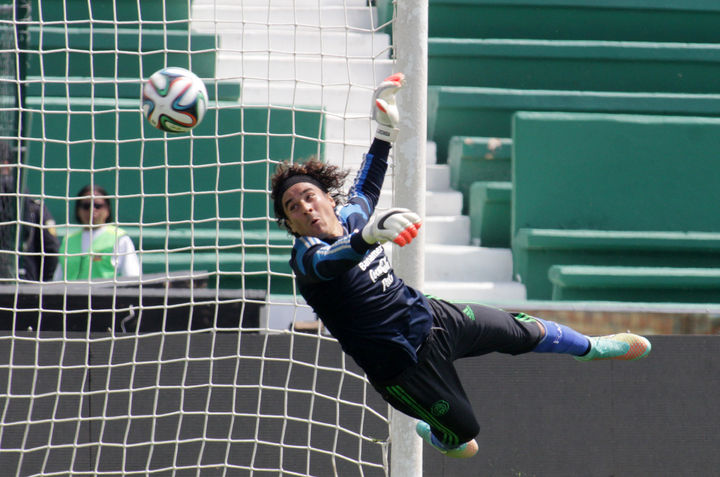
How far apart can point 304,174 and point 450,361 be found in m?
1.01

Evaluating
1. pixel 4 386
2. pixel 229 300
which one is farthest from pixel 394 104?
pixel 4 386

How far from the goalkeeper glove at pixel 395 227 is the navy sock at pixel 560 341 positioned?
47.0 inches

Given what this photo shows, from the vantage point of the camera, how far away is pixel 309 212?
12.6 feet

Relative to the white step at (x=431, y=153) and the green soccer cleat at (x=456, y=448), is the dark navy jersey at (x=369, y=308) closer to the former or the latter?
the green soccer cleat at (x=456, y=448)

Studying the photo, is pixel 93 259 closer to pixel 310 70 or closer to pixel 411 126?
pixel 411 126

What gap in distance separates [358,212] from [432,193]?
3731mm

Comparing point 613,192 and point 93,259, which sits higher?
point 613,192

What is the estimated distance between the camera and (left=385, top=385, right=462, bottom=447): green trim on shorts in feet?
13.1

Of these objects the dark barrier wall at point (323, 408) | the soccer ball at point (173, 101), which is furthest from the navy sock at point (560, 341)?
the soccer ball at point (173, 101)

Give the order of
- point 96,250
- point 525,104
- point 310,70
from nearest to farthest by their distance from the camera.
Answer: point 96,250, point 525,104, point 310,70

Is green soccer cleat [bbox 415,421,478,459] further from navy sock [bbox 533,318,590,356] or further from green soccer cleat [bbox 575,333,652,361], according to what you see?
green soccer cleat [bbox 575,333,652,361]

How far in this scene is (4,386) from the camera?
4.98 m

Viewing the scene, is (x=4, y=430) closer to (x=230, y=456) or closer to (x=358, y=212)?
(x=230, y=456)

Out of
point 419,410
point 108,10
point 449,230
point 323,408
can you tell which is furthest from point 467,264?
point 108,10
